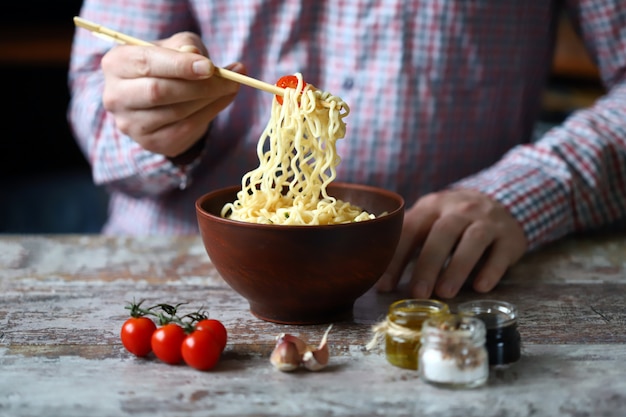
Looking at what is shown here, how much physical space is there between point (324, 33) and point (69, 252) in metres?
0.76

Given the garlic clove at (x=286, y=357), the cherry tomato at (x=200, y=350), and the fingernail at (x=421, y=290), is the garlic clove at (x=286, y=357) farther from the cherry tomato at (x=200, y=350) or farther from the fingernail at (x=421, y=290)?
the fingernail at (x=421, y=290)

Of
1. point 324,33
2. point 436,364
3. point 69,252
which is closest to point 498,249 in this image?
point 436,364

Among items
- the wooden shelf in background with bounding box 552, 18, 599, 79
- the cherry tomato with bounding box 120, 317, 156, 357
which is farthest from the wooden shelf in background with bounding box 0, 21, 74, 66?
the cherry tomato with bounding box 120, 317, 156, 357

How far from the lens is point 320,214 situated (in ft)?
4.03

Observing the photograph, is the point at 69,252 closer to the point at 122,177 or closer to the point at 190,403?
the point at 122,177

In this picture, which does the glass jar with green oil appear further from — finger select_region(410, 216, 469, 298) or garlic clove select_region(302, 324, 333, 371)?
finger select_region(410, 216, 469, 298)

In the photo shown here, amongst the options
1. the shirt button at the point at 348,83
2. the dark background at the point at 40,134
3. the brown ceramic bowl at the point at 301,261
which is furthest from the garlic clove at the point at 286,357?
the dark background at the point at 40,134

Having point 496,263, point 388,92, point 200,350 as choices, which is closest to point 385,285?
point 496,263

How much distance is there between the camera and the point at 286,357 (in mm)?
1053

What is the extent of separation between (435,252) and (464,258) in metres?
0.05

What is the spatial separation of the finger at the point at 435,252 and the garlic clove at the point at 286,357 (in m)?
0.35

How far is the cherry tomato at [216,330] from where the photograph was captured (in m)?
1.10

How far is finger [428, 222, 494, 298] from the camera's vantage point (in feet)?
4.49

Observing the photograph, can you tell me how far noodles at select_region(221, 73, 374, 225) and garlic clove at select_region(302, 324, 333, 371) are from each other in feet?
0.75
